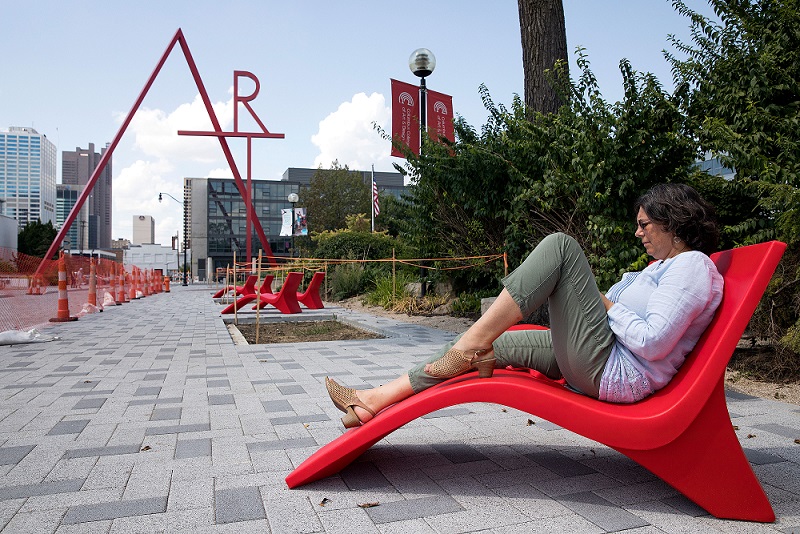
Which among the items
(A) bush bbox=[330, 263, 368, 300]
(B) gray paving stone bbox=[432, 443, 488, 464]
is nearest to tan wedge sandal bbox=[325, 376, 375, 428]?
(B) gray paving stone bbox=[432, 443, 488, 464]

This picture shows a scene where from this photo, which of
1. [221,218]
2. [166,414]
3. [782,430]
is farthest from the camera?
[221,218]

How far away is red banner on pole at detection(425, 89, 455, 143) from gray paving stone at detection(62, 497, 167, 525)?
9623mm

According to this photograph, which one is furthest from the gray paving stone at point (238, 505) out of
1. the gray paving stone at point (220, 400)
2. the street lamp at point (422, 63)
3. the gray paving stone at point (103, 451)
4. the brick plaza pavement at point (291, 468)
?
the street lamp at point (422, 63)

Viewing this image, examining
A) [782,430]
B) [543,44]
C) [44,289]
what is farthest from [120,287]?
[782,430]

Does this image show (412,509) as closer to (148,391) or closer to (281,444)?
(281,444)

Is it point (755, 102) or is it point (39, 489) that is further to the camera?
point (755, 102)

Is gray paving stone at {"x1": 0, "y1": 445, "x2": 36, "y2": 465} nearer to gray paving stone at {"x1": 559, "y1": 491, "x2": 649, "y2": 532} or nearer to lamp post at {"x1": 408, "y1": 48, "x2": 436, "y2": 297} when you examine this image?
gray paving stone at {"x1": 559, "y1": 491, "x2": 649, "y2": 532}

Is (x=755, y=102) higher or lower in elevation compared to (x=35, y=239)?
lower

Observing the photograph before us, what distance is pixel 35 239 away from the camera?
194ft

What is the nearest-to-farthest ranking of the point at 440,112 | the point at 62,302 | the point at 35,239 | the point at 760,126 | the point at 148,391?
the point at 148,391, the point at 760,126, the point at 62,302, the point at 440,112, the point at 35,239

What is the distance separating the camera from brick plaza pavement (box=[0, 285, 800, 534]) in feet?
7.47

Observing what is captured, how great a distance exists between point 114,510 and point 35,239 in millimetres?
66617

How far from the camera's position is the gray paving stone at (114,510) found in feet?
7.47

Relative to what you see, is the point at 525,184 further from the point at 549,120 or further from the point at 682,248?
the point at 682,248
